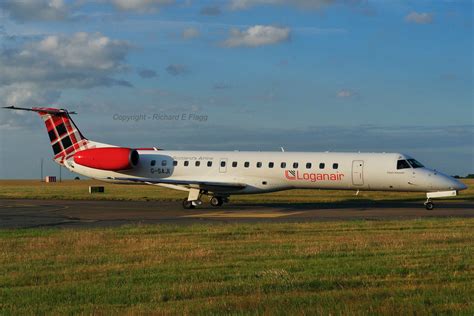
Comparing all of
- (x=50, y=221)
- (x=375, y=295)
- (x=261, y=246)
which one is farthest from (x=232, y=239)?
(x=50, y=221)

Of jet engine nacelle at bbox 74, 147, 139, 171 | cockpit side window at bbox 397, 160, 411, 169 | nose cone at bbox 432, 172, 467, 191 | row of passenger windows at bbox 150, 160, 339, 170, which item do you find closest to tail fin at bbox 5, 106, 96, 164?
jet engine nacelle at bbox 74, 147, 139, 171

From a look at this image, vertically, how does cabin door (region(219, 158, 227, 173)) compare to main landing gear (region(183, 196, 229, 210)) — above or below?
above

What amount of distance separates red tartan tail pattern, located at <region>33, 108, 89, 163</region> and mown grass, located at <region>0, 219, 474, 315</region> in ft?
58.3

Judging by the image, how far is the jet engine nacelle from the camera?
32375mm

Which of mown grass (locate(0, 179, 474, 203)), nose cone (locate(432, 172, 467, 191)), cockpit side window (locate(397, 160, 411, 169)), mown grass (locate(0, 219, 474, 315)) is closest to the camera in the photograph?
mown grass (locate(0, 219, 474, 315))

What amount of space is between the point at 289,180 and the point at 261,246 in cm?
1669

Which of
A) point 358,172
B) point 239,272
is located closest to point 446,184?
point 358,172

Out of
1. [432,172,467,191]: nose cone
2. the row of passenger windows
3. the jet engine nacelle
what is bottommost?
[432,172,467,191]: nose cone

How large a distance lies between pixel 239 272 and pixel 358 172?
19.4m

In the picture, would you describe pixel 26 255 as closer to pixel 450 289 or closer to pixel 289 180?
pixel 450 289

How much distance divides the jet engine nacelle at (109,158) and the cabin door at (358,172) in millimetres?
11218

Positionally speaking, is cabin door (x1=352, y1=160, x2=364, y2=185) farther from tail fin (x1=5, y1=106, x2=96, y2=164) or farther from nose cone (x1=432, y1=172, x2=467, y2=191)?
tail fin (x1=5, y1=106, x2=96, y2=164)

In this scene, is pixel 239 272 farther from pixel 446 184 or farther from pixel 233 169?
pixel 233 169

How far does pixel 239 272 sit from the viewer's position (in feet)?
34.1
